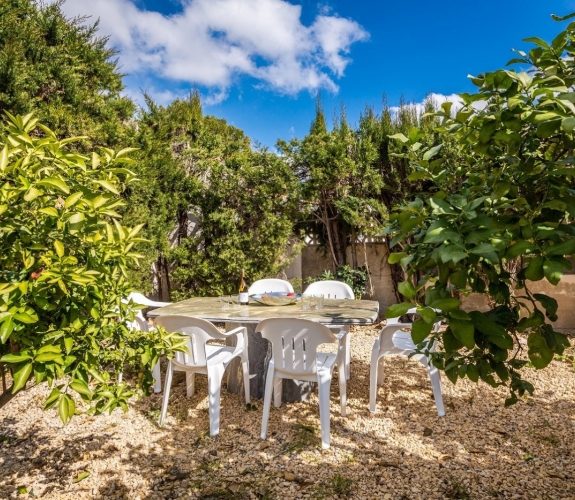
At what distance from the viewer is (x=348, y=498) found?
2236 mm

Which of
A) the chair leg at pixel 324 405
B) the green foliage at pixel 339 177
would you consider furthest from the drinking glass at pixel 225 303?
the green foliage at pixel 339 177

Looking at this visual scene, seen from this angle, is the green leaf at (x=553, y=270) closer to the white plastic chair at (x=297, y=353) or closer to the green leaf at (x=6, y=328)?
the green leaf at (x=6, y=328)

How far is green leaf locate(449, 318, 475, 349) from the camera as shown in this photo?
815mm

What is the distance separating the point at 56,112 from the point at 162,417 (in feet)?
12.5

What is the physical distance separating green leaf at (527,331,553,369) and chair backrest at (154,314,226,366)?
7.91ft

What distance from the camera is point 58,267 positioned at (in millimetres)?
1052

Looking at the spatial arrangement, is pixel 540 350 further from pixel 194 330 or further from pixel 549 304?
pixel 194 330

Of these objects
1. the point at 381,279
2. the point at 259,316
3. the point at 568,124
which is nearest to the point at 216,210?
the point at 381,279

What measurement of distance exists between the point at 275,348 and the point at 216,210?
12.4 ft

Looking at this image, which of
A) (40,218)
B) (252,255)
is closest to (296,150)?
(252,255)

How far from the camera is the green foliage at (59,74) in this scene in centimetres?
427

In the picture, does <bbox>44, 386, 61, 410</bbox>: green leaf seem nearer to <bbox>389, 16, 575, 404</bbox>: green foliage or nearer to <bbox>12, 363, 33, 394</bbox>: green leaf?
<bbox>12, 363, 33, 394</bbox>: green leaf

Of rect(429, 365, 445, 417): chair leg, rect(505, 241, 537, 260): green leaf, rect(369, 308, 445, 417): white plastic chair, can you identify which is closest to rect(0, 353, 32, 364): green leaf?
rect(505, 241, 537, 260): green leaf

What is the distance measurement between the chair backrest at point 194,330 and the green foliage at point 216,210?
3.04 metres
